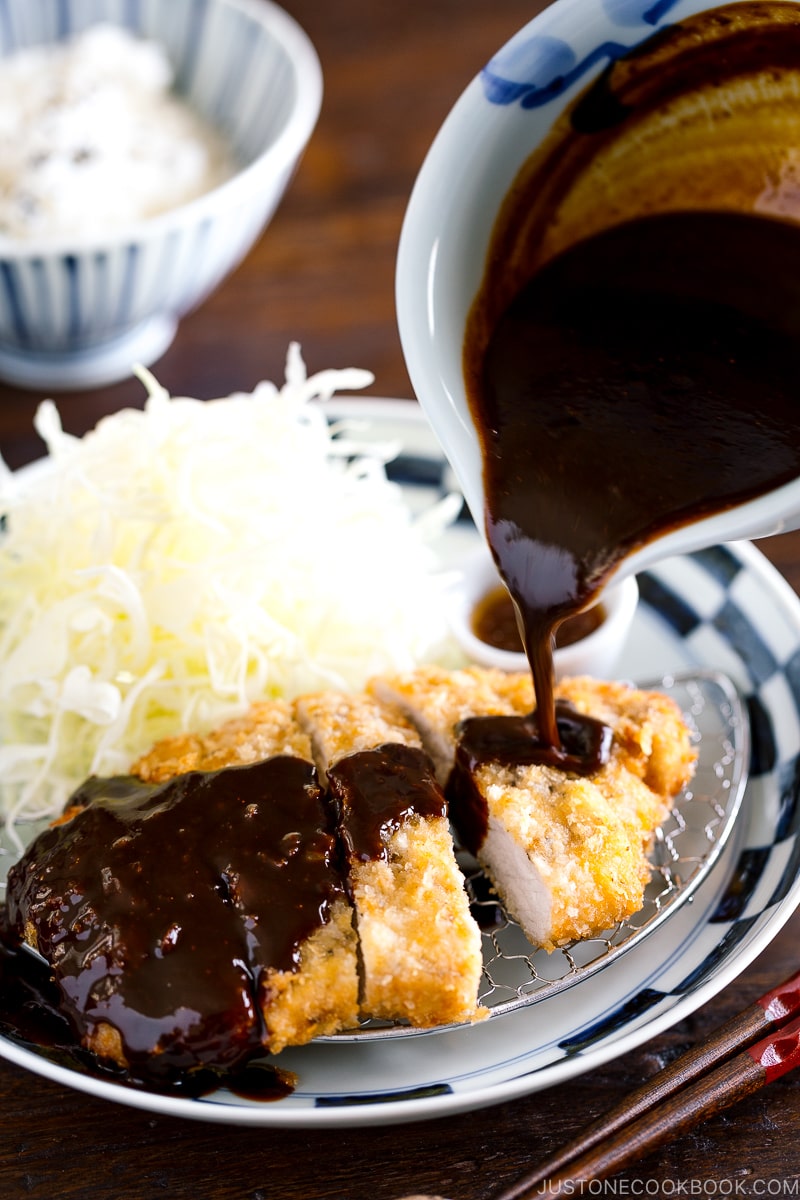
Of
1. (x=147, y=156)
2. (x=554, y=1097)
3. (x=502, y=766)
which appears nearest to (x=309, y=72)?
(x=147, y=156)

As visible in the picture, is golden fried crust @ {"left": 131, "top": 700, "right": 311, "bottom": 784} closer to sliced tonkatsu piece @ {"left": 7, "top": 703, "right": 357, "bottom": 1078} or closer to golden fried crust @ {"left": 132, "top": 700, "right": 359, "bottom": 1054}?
sliced tonkatsu piece @ {"left": 7, "top": 703, "right": 357, "bottom": 1078}

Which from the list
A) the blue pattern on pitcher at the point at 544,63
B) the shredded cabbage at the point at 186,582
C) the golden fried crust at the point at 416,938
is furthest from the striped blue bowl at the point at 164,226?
the golden fried crust at the point at 416,938

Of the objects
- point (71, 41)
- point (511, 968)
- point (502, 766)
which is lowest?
→ point (511, 968)

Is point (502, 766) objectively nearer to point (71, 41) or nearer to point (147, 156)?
point (147, 156)

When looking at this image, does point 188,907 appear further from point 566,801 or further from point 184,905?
point 566,801

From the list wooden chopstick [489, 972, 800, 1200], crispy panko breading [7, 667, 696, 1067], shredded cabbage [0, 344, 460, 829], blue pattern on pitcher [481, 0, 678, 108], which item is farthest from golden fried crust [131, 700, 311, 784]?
blue pattern on pitcher [481, 0, 678, 108]

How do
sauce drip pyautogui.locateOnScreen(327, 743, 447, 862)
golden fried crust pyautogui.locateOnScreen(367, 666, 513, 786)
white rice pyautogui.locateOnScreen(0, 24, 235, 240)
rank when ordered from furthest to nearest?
white rice pyautogui.locateOnScreen(0, 24, 235, 240) → golden fried crust pyautogui.locateOnScreen(367, 666, 513, 786) → sauce drip pyautogui.locateOnScreen(327, 743, 447, 862)
